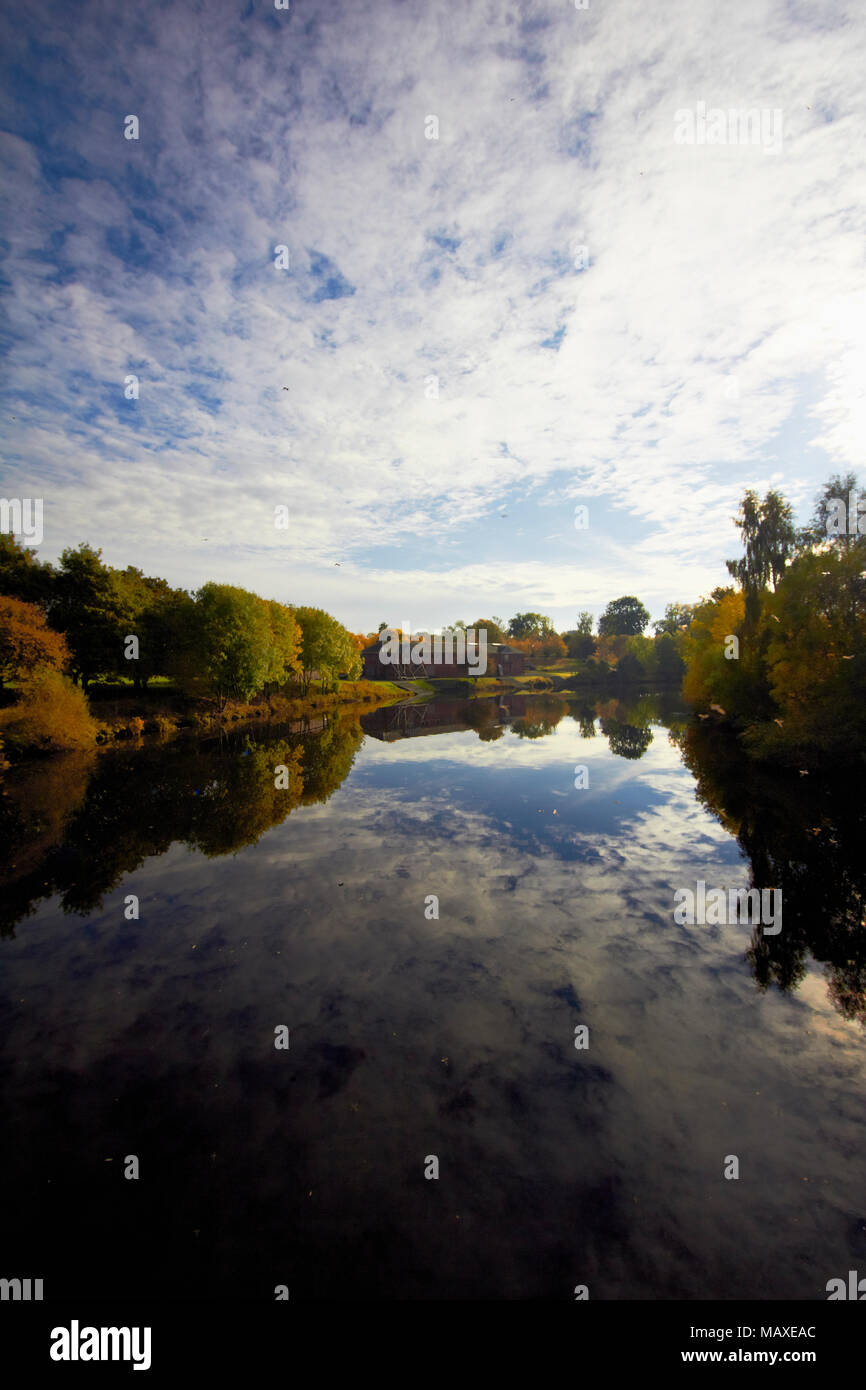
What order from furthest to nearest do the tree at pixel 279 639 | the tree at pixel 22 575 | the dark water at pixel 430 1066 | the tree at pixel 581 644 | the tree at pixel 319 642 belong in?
the tree at pixel 581 644 → the tree at pixel 319 642 → the tree at pixel 279 639 → the tree at pixel 22 575 → the dark water at pixel 430 1066

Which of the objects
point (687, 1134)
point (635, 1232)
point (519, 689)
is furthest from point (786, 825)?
point (519, 689)

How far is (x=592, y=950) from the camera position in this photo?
10125 millimetres

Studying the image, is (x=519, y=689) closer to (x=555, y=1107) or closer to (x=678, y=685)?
(x=678, y=685)

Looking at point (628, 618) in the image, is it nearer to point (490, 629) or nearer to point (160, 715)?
point (490, 629)

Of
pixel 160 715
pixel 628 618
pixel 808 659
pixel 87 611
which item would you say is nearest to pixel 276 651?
pixel 160 715

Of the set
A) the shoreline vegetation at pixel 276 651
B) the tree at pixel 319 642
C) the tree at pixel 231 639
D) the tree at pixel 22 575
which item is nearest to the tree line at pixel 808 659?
the shoreline vegetation at pixel 276 651

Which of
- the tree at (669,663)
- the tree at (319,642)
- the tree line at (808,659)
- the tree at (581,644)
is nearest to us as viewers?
the tree line at (808,659)

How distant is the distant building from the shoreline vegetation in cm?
2979

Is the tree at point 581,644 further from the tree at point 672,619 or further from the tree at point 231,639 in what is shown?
the tree at point 231,639

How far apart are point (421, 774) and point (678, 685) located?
293 feet

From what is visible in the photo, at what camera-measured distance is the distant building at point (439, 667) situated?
106 metres

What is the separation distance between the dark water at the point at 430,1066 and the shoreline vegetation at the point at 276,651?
37.9ft

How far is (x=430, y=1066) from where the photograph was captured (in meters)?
7.16

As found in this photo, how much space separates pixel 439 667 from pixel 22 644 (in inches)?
3488
